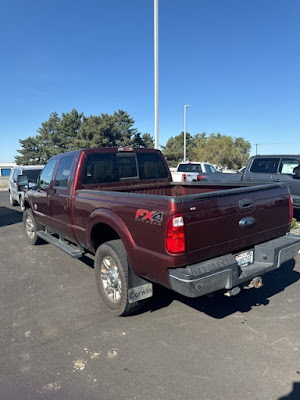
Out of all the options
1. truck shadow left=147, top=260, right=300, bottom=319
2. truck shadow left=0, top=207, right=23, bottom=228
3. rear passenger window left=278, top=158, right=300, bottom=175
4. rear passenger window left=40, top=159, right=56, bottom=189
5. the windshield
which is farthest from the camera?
the windshield

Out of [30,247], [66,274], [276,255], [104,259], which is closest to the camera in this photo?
[276,255]

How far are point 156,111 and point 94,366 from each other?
35.5 feet

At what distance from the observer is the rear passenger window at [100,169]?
14.5ft

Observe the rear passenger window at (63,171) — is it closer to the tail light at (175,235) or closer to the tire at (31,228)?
the tire at (31,228)

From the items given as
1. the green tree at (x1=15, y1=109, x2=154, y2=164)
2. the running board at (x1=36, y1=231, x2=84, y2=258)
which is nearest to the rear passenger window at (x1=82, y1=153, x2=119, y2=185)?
A: the running board at (x1=36, y1=231, x2=84, y2=258)

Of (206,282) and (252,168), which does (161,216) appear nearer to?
(206,282)

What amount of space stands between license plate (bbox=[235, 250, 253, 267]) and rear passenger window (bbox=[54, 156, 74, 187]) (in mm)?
2791

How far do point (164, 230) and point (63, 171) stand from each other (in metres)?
2.80

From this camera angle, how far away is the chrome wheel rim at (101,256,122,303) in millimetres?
3431

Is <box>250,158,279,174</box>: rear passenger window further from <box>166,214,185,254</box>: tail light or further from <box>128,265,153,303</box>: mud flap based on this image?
<box>166,214,185,254</box>: tail light

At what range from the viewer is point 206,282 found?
2.65m

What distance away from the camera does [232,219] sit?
2.99m

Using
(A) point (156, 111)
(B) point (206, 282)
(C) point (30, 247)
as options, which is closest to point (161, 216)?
(B) point (206, 282)

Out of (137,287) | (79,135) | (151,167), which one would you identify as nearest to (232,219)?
(137,287)
